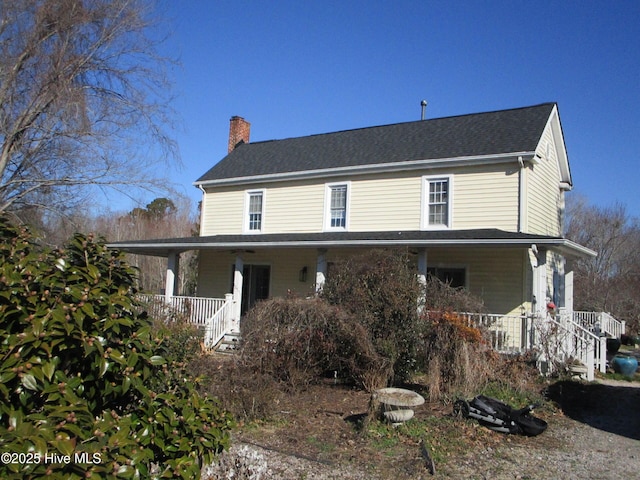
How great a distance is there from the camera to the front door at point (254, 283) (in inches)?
786

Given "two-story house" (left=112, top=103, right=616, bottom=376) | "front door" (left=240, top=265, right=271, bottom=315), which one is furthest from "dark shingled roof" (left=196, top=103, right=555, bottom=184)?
"front door" (left=240, top=265, right=271, bottom=315)

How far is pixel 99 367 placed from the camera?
9.37 feet

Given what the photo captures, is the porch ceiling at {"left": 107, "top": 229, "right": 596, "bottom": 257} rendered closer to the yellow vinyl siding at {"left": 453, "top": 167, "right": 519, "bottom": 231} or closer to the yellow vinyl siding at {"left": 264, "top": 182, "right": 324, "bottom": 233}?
the yellow vinyl siding at {"left": 264, "top": 182, "right": 324, "bottom": 233}

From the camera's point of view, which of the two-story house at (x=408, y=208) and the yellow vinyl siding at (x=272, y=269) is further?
the yellow vinyl siding at (x=272, y=269)

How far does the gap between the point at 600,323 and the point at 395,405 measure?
12143 mm

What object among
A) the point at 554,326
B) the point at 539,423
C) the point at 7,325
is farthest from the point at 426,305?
the point at 7,325

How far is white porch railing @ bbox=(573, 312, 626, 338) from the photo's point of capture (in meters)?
16.8

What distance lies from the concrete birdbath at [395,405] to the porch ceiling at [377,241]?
233 inches

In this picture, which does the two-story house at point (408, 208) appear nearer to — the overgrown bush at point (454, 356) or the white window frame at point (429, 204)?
the white window frame at point (429, 204)

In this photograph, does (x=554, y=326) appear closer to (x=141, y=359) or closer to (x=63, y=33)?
(x=141, y=359)

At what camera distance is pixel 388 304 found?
10930 millimetres

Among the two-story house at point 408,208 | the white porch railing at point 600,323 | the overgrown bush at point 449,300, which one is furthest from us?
the white porch railing at point 600,323

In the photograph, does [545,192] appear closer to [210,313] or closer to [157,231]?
[210,313]

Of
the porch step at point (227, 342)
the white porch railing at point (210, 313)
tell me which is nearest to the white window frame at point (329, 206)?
the white porch railing at point (210, 313)
